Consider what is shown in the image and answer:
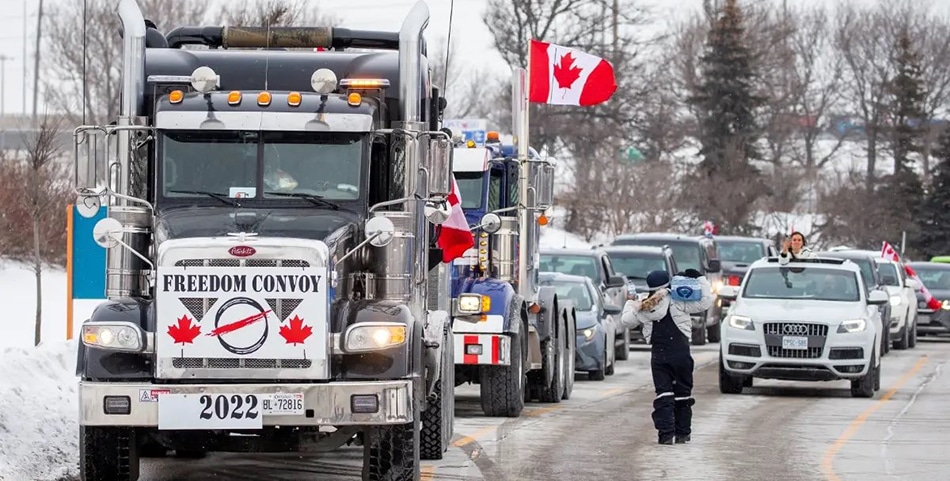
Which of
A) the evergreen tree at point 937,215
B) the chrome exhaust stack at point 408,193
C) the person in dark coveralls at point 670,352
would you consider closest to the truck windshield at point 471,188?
the person in dark coveralls at point 670,352

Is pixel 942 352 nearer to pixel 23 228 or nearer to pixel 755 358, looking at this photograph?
pixel 755 358

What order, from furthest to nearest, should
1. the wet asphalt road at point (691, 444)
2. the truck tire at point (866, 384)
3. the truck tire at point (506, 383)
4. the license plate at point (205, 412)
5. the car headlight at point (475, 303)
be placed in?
1. the truck tire at point (866, 384)
2. the truck tire at point (506, 383)
3. the car headlight at point (475, 303)
4. the wet asphalt road at point (691, 444)
5. the license plate at point (205, 412)

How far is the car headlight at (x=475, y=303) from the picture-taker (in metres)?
17.8

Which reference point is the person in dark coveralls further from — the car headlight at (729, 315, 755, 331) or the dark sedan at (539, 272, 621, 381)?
the dark sedan at (539, 272, 621, 381)

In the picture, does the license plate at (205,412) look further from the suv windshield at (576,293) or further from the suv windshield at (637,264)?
the suv windshield at (637,264)

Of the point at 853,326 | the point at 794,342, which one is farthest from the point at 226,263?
the point at 853,326

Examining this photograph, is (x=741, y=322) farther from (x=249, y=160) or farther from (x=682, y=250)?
(x=682, y=250)

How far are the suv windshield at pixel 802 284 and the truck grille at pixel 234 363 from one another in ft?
41.7

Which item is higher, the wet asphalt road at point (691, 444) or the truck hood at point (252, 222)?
the truck hood at point (252, 222)

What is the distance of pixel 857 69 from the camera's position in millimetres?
91000

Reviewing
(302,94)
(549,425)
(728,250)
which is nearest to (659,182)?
(728,250)

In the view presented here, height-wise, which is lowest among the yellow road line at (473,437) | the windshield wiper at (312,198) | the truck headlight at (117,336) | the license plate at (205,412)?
the yellow road line at (473,437)

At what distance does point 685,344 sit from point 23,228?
68.1ft

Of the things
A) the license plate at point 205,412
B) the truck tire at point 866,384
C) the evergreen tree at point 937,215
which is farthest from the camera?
the evergreen tree at point 937,215
